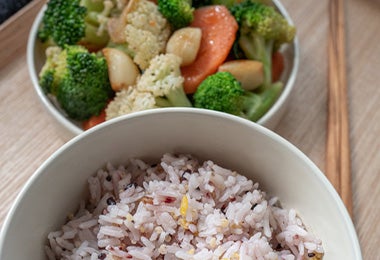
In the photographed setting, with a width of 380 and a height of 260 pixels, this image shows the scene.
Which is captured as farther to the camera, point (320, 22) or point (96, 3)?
point (320, 22)

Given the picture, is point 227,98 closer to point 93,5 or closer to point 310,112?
point 310,112

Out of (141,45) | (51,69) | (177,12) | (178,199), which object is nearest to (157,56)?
(141,45)

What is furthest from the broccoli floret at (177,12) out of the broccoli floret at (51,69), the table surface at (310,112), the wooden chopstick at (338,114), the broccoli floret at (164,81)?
the wooden chopstick at (338,114)

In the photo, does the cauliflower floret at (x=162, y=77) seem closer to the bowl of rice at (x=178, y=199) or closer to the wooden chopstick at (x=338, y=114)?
the bowl of rice at (x=178, y=199)

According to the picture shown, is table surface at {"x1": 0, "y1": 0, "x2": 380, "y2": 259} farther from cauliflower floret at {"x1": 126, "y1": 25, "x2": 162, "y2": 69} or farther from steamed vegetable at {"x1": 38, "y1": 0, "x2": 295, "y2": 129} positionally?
cauliflower floret at {"x1": 126, "y1": 25, "x2": 162, "y2": 69}

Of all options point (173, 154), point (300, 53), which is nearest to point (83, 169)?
point (173, 154)

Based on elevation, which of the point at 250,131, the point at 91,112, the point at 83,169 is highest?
the point at 250,131

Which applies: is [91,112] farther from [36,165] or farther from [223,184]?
[223,184]
